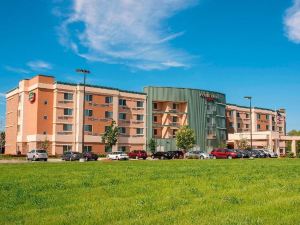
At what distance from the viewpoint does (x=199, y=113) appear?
95.4m

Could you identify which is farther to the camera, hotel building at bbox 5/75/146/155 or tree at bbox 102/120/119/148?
hotel building at bbox 5/75/146/155

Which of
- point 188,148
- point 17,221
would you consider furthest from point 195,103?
point 17,221

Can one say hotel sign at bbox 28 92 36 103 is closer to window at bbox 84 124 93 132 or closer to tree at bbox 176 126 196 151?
window at bbox 84 124 93 132

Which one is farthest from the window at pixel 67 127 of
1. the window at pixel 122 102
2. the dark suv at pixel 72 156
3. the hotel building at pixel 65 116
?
the dark suv at pixel 72 156

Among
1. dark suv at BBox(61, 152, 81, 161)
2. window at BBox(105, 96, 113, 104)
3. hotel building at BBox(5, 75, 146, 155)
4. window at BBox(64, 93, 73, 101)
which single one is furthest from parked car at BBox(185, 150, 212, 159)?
window at BBox(64, 93, 73, 101)

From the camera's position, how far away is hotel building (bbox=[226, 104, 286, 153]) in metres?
98.4

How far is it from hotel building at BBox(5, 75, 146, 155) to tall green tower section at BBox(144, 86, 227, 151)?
425 centimetres

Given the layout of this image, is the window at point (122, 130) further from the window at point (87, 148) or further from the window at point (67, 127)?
the window at point (67, 127)

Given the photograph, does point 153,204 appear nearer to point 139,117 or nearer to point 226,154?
point 226,154

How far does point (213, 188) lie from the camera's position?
1414 cm

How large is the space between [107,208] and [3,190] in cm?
589

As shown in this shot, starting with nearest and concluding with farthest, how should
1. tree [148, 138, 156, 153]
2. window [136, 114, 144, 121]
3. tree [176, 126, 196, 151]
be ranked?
tree [176, 126, 196, 151] → tree [148, 138, 156, 153] → window [136, 114, 144, 121]

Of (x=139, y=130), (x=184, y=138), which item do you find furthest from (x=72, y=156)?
(x=184, y=138)

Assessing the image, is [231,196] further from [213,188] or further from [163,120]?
[163,120]
